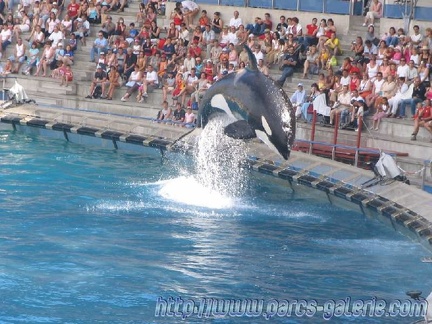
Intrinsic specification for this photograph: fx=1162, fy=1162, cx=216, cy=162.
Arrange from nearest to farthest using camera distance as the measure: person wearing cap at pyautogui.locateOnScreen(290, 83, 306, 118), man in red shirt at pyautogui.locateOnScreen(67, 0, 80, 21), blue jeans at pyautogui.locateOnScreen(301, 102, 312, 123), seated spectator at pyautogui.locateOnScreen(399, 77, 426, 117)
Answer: seated spectator at pyautogui.locateOnScreen(399, 77, 426, 117) → blue jeans at pyautogui.locateOnScreen(301, 102, 312, 123) → person wearing cap at pyautogui.locateOnScreen(290, 83, 306, 118) → man in red shirt at pyautogui.locateOnScreen(67, 0, 80, 21)

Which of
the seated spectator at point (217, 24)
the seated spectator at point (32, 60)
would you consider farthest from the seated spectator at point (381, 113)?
the seated spectator at point (32, 60)

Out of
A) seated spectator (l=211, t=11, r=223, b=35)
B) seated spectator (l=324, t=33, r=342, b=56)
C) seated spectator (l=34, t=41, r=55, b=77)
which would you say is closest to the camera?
seated spectator (l=324, t=33, r=342, b=56)

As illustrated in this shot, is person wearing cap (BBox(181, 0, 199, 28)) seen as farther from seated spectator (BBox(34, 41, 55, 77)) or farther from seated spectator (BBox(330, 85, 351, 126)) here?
seated spectator (BBox(330, 85, 351, 126))

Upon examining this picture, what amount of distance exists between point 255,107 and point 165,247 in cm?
266

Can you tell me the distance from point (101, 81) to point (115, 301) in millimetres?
16106

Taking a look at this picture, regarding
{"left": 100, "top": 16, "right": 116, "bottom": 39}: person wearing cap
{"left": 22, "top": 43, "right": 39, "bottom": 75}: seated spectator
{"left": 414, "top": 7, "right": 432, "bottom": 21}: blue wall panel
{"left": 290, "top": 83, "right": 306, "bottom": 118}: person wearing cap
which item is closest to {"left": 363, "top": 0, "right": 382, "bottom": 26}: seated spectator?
{"left": 414, "top": 7, "right": 432, "bottom": 21}: blue wall panel

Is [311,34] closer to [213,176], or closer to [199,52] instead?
[199,52]

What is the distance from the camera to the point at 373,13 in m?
29.5

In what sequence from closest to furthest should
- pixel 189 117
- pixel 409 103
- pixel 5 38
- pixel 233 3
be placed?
pixel 409 103, pixel 189 117, pixel 233 3, pixel 5 38

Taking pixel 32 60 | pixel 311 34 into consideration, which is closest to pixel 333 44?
pixel 311 34

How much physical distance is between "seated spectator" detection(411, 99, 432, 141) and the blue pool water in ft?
10.7

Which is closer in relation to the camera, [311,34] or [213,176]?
[213,176]

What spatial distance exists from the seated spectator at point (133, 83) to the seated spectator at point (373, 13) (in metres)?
6.03

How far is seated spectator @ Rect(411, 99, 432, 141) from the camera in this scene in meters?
24.3
